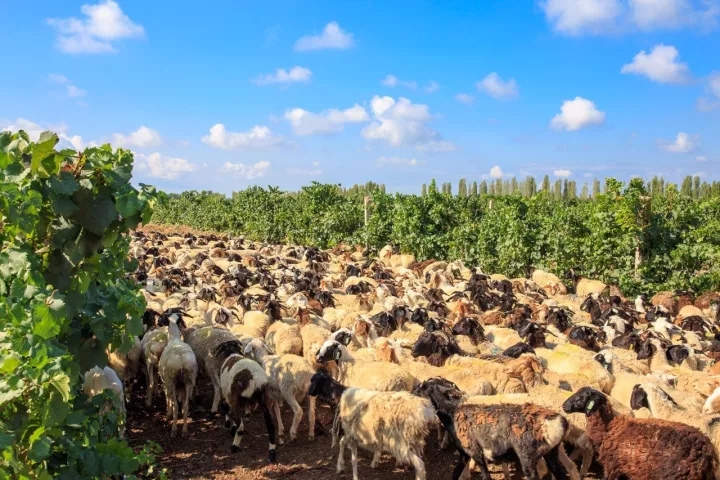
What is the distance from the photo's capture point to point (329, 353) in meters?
8.95

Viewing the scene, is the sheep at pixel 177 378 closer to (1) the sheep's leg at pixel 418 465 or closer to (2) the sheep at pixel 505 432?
(1) the sheep's leg at pixel 418 465

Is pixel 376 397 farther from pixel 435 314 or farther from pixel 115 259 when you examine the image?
pixel 435 314

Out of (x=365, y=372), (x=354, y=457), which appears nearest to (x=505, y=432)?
(x=354, y=457)

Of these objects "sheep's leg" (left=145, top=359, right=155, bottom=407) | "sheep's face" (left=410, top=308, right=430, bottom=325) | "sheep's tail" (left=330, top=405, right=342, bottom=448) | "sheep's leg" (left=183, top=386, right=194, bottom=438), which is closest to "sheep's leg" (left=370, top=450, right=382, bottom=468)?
"sheep's tail" (left=330, top=405, right=342, bottom=448)

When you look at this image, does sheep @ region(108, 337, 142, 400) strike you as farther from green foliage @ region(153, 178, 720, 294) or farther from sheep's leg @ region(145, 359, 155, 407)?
green foliage @ region(153, 178, 720, 294)

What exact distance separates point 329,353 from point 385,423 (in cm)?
237

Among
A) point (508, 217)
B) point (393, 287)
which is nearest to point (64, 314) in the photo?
point (393, 287)

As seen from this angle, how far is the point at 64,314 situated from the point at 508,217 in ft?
68.8

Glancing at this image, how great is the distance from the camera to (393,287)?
1758 cm

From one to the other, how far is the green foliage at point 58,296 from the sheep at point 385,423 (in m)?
3.17

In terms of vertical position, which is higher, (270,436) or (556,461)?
(556,461)

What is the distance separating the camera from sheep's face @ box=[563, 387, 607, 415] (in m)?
6.57

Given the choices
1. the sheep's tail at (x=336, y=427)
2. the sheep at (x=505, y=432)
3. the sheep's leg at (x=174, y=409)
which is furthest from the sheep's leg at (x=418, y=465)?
the sheep's leg at (x=174, y=409)

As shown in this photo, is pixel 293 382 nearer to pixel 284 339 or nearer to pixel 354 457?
pixel 354 457
